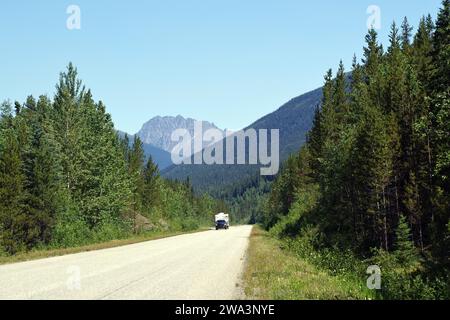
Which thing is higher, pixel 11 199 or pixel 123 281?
pixel 11 199

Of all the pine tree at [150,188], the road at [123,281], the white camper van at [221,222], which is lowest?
the white camper van at [221,222]

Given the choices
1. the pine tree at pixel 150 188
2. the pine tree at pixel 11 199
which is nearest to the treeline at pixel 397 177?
the pine tree at pixel 11 199

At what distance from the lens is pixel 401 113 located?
34500 mm

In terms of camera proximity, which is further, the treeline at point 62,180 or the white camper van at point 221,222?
the white camper van at point 221,222

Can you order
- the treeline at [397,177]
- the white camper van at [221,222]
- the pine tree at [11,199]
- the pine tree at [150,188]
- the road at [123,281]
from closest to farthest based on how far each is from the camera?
the road at [123,281] < the treeline at [397,177] < the pine tree at [11,199] < the pine tree at [150,188] < the white camper van at [221,222]

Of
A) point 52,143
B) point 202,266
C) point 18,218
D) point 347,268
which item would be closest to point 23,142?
point 52,143

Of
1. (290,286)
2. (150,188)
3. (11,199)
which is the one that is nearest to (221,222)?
(150,188)

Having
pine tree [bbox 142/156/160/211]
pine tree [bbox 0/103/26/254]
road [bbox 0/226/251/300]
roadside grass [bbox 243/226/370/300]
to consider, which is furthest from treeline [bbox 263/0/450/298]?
pine tree [bbox 142/156/160/211]

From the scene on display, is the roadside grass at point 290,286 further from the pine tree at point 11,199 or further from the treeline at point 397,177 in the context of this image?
the pine tree at point 11,199

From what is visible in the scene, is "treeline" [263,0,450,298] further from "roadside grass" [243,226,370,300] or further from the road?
the road

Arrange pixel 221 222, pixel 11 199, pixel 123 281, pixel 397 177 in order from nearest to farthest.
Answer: pixel 123 281 < pixel 11 199 < pixel 397 177 < pixel 221 222

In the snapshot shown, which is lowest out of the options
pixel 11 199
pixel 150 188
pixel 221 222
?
pixel 221 222

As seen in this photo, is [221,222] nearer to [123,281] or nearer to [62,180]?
[62,180]
